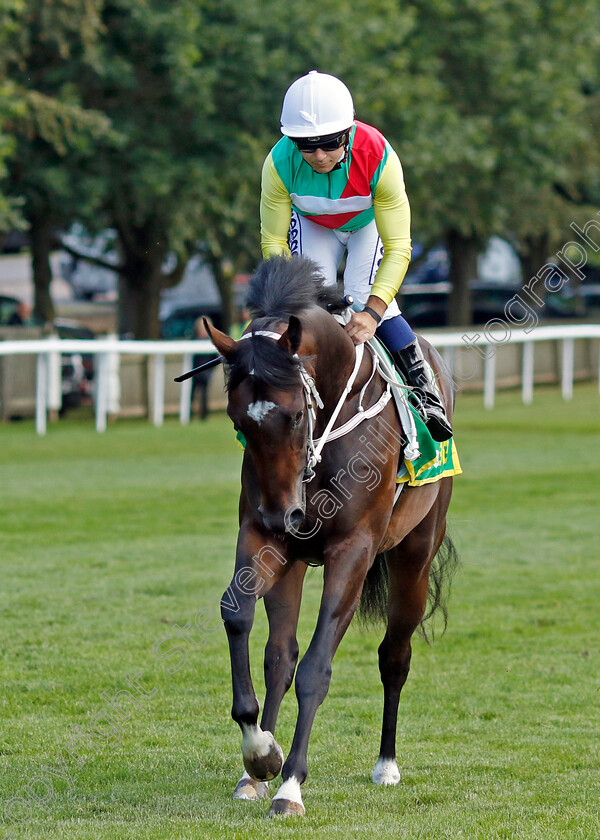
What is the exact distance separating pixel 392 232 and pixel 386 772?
7.17 ft

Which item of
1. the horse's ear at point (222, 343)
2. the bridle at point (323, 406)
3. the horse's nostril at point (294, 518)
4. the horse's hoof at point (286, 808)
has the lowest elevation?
the horse's hoof at point (286, 808)

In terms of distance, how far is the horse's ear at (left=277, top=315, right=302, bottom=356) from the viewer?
4.33 m

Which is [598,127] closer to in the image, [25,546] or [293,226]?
[25,546]

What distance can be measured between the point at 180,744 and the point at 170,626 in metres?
2.34

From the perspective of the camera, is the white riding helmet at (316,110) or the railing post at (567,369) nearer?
Result: the white riding helmet at (316,110)

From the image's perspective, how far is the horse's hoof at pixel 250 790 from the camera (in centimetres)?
466

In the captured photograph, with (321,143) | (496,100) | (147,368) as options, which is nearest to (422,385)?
(321,143)

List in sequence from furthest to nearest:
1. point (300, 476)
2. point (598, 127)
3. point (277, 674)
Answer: point (598, 127) < point (277, 674) < point (300, 476)

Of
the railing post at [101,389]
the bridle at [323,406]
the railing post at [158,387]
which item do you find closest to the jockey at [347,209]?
the bridle at [323,406]

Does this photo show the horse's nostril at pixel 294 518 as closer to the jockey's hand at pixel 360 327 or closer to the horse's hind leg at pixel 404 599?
the jockey's hand at pixel 360 327

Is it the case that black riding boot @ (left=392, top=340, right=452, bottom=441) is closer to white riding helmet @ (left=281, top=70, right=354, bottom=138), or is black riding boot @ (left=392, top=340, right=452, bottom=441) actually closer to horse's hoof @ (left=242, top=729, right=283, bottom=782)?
white riding helmet @ (left=281, top=70, right=354, bottom=138)

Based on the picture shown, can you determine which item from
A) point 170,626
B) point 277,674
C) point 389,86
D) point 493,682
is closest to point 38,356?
point 389,86

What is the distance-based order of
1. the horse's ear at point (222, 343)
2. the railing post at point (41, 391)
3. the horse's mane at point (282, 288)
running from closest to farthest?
the horse's ear at point (222, 343) → the horse's mane at point (282, 288) → the railing post at point (41, 391)

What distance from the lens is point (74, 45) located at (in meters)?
19.6
